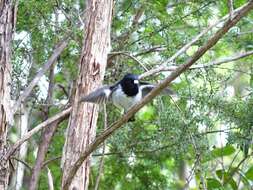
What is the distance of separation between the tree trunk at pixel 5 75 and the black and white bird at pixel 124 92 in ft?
2.70

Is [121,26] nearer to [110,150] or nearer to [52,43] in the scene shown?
[52,43]

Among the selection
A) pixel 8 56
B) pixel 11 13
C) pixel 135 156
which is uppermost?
pixel 11 13

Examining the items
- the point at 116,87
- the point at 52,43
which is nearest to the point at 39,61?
the point at 52,43

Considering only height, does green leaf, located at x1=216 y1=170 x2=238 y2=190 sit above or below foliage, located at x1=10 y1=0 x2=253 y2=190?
below

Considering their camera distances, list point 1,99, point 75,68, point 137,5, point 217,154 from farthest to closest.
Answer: point 75,68
point 137,5
point 217,154
point 1,99

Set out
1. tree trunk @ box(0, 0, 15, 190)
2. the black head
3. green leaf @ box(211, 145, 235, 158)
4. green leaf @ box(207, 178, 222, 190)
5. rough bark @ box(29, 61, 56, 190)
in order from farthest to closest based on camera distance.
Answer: rough bark @ box(29, 61, 56, 190) → green leaf @ box(211, 145, 235, 158) → green leaf @ box(207, 178, 222, 190) → tree trunk @ box(0, 0, 15, 190) → the black head

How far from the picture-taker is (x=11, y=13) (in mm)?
4848

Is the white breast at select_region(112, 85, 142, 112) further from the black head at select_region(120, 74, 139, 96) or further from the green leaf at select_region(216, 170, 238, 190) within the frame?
the green leaf at select_region(216, 170, 238, 190)

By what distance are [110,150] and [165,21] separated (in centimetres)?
167

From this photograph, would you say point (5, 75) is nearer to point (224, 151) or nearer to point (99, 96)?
point (99, 96)

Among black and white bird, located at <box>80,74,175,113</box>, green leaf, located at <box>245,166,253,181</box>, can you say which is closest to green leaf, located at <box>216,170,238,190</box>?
green leaf, located at <box>245,166,253,181</box>

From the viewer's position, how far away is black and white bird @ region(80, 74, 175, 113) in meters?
4.20

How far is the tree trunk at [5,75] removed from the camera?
464 cm

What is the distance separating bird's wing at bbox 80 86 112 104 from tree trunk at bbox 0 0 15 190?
32.4 inches
